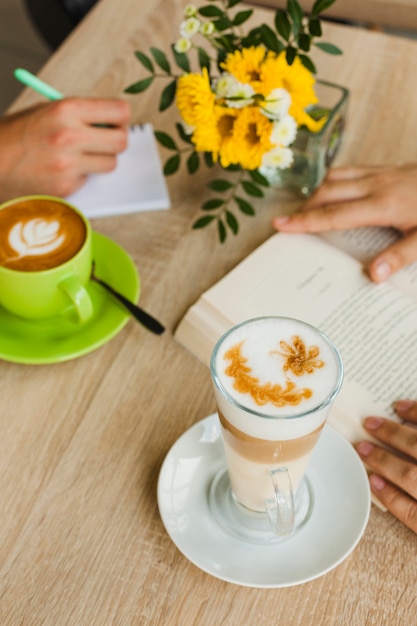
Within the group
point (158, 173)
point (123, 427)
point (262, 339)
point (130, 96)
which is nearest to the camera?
point (262, 339)

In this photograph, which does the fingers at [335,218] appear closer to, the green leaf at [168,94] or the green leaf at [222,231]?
the green leaf at [222,231]

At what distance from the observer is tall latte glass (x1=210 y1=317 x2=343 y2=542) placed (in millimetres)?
530

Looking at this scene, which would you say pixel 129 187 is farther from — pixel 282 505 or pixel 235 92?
pixel 282 505

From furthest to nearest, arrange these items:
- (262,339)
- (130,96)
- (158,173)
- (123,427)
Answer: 1. (130,96)
2. (158,173)
3. (123,427)
4. (262,339)

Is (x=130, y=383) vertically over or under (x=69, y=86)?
under

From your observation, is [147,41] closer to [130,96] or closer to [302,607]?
[130,96]

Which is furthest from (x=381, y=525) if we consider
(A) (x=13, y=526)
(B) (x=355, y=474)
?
(A) (x=13, y=526)

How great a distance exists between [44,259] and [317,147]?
40 cm

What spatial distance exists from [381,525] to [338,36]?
2.98ft

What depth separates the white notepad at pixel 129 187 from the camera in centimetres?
95

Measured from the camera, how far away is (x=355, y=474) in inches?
25.8

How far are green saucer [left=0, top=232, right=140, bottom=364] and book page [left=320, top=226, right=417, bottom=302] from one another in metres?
0.27

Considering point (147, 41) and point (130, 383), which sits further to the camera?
point (147, 41)

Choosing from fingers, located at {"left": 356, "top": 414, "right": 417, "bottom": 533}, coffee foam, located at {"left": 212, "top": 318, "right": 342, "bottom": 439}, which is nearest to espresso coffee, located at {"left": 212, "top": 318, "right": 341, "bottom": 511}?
coffee foam, located at {"left": 212, "top": 318, "right": 342, "bottom": 439}
